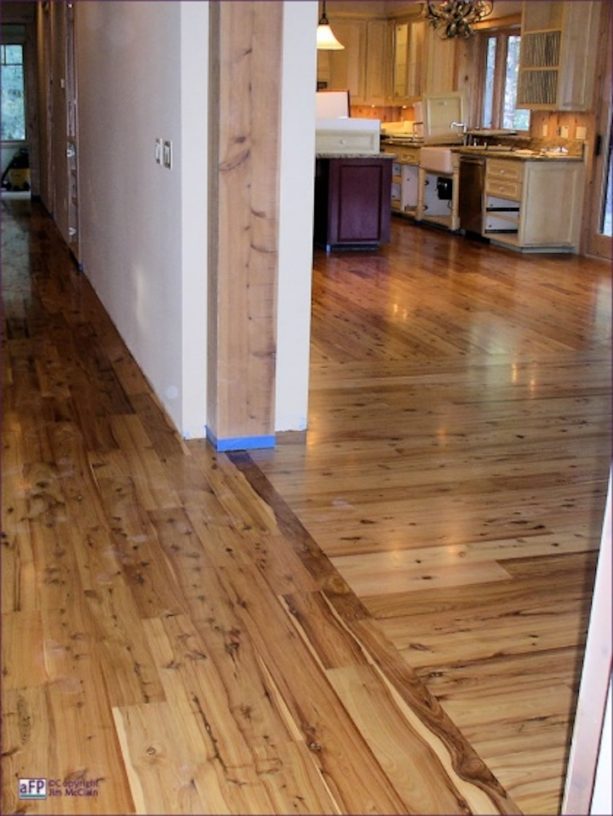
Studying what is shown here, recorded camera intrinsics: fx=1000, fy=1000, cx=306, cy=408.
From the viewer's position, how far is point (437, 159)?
1023cm

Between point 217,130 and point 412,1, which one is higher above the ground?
point 412,1

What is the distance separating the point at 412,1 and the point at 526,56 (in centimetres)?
241

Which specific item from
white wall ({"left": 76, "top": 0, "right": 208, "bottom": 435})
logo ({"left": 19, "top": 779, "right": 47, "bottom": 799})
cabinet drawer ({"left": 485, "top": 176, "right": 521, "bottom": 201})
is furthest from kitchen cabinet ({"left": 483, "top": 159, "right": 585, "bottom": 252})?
logo ({"left": 19, "top": 779, "right": 47, "bottom": 799})

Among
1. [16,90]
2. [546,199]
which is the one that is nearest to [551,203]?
[546,199]

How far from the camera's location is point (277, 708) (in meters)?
2.17

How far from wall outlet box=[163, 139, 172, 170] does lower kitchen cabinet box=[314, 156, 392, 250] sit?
17.7ft

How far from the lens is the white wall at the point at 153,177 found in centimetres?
314

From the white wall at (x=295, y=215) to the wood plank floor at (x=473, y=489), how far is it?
23 centimetres

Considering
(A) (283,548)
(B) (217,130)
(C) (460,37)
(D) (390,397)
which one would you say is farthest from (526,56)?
(A) (283,548)

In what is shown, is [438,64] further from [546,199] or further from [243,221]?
[243,221]

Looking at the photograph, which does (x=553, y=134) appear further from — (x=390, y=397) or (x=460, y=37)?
(x=390, y=397)

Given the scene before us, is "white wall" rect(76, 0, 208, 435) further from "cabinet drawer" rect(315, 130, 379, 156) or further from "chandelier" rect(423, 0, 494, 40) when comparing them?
"chandelier" rect(423, 0, 494, 40)

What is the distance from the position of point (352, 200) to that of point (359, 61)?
3873 millimetres

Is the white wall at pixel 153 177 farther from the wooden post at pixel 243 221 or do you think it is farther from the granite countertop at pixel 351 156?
the granite countertop at pixel 351 156
